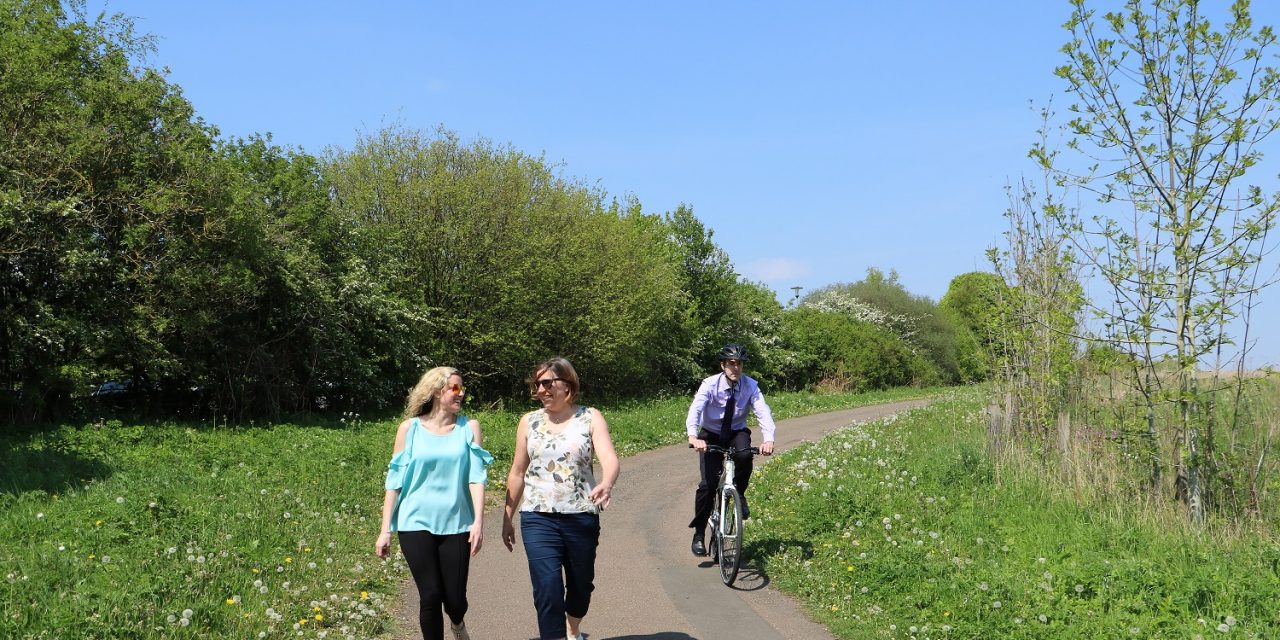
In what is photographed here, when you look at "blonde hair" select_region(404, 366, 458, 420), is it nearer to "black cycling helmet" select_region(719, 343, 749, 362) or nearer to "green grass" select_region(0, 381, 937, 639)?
"green grass" select_region(0, 381, 937, 639)

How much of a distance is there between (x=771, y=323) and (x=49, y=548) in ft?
124

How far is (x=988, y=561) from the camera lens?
7.48 meters

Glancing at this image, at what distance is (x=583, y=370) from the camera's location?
28.8m

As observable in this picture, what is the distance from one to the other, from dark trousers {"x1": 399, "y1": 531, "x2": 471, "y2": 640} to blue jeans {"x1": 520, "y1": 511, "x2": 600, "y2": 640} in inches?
15.1

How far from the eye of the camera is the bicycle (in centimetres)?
803

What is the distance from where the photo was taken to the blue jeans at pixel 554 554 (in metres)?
5.25

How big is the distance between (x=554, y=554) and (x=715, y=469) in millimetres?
3764

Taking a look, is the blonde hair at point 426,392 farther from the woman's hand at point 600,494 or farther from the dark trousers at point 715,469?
the dark trousers at point 715,469

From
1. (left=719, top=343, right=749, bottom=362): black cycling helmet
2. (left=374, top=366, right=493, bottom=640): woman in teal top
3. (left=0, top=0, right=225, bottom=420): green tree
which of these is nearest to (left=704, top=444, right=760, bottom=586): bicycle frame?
(left=719, top=343, right=749, bottom=362): black cycling helmet

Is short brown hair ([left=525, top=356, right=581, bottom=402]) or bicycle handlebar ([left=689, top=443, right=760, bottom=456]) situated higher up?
short brown hair ([left=525, top=356, right=581, bottom=402])

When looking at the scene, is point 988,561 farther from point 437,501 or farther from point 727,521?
point 437,501

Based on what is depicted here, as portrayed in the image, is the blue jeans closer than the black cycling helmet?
Yes

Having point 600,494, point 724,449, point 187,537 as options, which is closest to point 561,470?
point 600,494

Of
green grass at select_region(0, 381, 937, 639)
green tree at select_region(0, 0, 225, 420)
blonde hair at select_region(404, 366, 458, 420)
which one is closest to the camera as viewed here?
blonde hair at select_region(404, 366, 458, 420)
